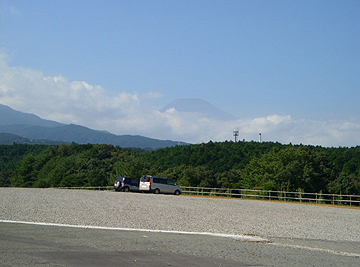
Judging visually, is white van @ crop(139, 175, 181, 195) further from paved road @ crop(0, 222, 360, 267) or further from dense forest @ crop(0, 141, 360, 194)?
paved road @ crop(0, 222, 360, 267)

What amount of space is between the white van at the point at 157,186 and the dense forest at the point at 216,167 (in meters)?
20.3

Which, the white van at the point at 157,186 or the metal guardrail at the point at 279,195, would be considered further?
the white van at the point at 157,186

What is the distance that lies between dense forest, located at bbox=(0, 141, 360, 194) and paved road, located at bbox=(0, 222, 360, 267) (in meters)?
46.7

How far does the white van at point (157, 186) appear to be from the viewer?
44.4m

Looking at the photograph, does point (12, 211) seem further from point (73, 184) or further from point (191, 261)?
point (73, 184)

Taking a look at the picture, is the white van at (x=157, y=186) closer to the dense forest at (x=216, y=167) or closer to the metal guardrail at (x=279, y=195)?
the metal guardrail at (x=279, y=195)

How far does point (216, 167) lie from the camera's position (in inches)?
4646

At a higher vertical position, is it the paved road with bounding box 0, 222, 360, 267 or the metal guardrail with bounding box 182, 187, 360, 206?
the metal guardrail with bounding box 182, 187, 360, 206

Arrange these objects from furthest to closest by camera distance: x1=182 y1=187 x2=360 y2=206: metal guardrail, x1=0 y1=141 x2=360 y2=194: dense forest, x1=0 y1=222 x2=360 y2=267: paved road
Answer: x1=0 y1=141 x2=360 y2=194: dense forest
x1=182 y1=187 x2=360 y2=206: metal guardrail
x1=0 y1=222 x2=360 y2=267: paved road

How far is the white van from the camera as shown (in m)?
44.4

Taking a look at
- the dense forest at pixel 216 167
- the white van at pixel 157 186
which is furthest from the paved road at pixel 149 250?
the dense forest at pixel 216 167

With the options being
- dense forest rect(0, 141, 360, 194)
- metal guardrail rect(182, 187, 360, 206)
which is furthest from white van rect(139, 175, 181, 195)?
dense forest rect(0, 141, 360, 194)

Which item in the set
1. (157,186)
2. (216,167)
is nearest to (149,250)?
(157,186)

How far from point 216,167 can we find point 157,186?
74.3 m
